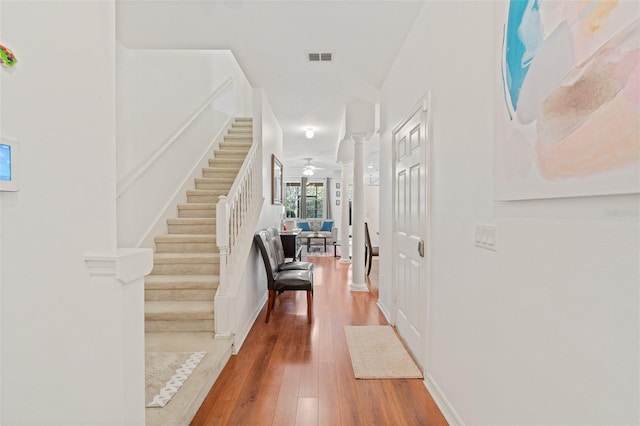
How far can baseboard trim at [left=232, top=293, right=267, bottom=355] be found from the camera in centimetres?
279

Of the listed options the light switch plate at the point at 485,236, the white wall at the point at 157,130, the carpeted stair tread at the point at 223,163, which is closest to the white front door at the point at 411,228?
the light switch plate at the point at 485,236

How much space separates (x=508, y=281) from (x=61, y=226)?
174 cm

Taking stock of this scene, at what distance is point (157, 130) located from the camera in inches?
153

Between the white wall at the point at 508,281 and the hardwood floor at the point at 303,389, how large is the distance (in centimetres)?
28

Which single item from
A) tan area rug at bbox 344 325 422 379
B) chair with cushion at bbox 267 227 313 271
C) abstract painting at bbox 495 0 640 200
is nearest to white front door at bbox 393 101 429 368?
tan area rug at bbox 344 325 422 379

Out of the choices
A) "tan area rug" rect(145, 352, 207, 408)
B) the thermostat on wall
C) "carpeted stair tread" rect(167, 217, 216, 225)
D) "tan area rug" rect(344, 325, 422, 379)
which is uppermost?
the thermostat on wall

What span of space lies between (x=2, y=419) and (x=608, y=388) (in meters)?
1.86

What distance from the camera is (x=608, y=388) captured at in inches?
34.9

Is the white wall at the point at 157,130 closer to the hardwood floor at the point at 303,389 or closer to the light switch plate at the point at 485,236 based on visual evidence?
the hardwood floor at the point at 303,389

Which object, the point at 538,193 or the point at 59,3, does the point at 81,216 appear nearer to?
the point at 59,3

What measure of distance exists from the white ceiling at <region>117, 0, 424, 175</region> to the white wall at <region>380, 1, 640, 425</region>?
1.46ft

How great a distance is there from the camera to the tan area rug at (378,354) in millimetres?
2434

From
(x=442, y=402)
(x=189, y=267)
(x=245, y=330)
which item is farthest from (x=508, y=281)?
(x=189, y=267)

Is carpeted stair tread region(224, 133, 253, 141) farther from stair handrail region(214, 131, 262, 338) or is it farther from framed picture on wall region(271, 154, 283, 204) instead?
stair handrail region(214, 131, 262, 338)
